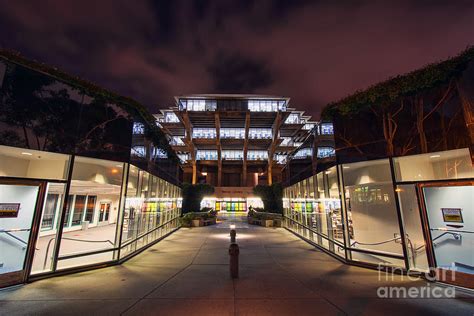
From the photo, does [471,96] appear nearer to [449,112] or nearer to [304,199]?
[449,112]

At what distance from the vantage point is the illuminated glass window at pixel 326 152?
7531 millimetres

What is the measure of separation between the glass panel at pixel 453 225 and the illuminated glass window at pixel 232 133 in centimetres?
3205

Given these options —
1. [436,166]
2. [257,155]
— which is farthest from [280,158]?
[436,166]

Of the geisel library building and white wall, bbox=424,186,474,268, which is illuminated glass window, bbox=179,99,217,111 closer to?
the geisel library building

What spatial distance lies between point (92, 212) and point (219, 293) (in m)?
16.6

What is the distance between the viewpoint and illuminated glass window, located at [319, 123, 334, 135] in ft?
25.0

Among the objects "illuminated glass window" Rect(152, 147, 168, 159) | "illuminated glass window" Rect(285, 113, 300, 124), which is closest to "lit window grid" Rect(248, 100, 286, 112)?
"illuminated glass window" Rect(285, 113, 300, 124)

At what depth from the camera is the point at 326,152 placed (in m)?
8.03

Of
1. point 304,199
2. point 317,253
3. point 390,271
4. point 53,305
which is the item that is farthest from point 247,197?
point 53,305

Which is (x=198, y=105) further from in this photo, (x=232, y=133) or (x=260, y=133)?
(x=260, y=133)

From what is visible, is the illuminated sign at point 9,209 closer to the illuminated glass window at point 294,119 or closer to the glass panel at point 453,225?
the glass panel at point 453,225

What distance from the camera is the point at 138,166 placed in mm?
8023

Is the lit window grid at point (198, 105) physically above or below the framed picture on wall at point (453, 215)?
above

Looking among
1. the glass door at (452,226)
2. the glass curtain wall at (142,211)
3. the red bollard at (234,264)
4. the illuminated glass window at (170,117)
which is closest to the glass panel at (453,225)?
the glass door at (452,226)
